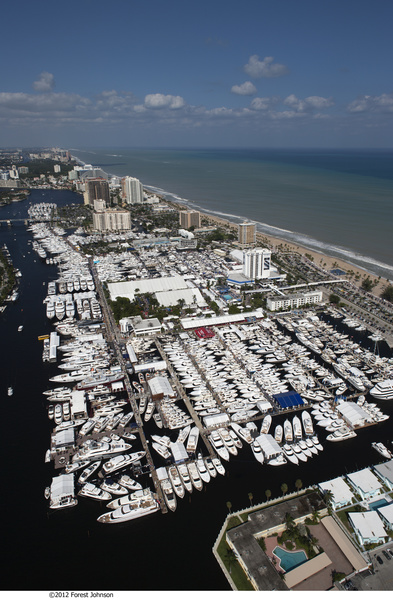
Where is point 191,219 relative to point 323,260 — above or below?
above

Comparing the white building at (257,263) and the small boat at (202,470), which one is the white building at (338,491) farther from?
the white building at (257,263)

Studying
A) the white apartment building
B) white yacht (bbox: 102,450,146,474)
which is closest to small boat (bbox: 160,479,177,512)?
white yacht (bbox: 102,450,146,474)

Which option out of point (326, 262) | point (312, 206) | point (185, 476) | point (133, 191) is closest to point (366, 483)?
point (185, 476)

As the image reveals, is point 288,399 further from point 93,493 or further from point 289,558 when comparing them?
point 93,493

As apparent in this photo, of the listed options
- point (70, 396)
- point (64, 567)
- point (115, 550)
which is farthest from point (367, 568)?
point (70, 396)

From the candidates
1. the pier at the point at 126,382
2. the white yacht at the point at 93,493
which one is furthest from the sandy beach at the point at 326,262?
the white yacht at the point at 93,493

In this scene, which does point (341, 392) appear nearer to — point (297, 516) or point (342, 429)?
point (342, 429)

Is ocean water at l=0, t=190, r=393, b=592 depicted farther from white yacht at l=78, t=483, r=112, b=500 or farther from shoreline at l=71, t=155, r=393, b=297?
shoreline at l=71, t=155, r=393, b=297

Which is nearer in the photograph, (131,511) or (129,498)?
(131,511)
